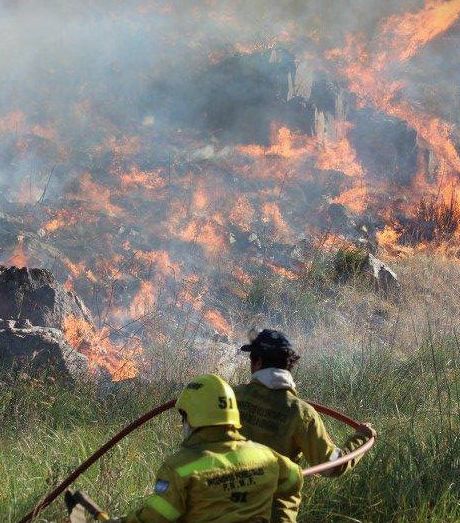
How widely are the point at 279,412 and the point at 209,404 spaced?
39.6 inches

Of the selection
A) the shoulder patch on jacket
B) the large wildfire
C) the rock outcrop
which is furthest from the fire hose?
the large wildfire

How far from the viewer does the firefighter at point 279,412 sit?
366cm

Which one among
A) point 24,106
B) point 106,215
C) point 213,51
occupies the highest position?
point 213,51

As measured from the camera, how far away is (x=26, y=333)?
24.1 feet

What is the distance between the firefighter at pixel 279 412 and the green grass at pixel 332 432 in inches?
17.7

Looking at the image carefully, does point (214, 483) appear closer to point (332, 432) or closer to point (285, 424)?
point (285, 424)

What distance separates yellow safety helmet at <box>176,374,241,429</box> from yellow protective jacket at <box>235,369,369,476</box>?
2.97 feet

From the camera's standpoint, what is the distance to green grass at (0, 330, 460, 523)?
13.5 ft

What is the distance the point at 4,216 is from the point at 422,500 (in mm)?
9041

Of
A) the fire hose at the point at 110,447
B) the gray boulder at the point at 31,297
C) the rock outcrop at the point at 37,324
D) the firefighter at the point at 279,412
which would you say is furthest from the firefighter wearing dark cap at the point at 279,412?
the gray boulder at the point at 31,297

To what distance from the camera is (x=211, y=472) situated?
2715mm

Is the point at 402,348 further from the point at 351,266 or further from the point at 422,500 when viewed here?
the point at 422,500

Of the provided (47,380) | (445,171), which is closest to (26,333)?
(47,380)

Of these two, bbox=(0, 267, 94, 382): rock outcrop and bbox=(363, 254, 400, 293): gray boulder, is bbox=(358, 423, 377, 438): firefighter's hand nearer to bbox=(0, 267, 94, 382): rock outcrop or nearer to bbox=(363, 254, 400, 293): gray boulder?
bbox=(0, 267, 94, 382): rock outcrop
